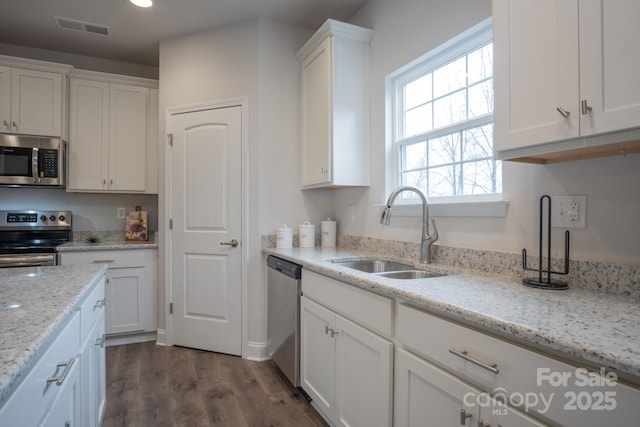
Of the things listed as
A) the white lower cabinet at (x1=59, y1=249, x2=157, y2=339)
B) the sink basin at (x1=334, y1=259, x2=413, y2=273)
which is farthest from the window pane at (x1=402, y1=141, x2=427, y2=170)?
the white lower cabinet at (x1=59, y1=249, x2=157, y2=339)

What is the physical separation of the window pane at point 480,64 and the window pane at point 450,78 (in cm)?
5

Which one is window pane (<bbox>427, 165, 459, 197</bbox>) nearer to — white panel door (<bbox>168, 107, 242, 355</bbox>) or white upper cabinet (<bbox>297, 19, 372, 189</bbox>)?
white upper cabinet (<bbox>297, 19, 372, 189</bbox>)

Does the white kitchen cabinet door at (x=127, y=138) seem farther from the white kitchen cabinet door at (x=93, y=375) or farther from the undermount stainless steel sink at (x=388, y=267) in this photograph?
the undermount stainless steel sink at (x=388, y=267)

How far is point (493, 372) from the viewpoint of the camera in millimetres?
962

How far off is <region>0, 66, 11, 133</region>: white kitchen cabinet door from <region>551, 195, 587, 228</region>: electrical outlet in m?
4.01

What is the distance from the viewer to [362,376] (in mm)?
1565

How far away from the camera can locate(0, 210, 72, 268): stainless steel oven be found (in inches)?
113

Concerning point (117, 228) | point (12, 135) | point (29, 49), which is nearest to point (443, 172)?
point (117, 228)

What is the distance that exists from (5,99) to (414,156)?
3.42 meters

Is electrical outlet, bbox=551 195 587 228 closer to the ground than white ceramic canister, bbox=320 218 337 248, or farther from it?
farther from it

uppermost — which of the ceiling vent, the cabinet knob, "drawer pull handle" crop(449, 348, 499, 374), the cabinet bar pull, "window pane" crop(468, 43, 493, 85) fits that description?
the ceiling vent

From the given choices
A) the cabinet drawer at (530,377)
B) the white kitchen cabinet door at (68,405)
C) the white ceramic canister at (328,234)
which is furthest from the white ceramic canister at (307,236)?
the white kitchen cabinet door at (68,405)

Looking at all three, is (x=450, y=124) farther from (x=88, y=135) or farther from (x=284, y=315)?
(x=88, y=135)

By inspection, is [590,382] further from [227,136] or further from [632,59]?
[227,136]
